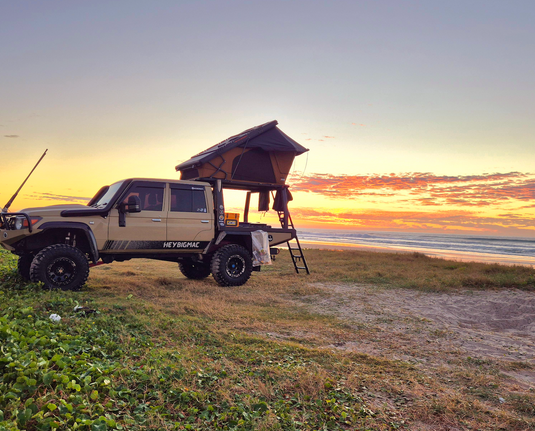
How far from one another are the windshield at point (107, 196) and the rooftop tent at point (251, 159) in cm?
229

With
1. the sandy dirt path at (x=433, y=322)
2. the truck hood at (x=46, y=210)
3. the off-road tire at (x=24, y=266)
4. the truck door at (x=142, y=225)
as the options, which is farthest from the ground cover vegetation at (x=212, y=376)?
the truck door at (x=142, y=225)

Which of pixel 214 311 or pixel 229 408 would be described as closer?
pixel 229 408

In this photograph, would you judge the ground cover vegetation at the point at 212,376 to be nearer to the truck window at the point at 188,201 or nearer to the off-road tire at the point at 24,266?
the off-road tire at the point at 24,266

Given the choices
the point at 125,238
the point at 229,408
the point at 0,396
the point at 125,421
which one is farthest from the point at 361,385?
the point at 125,238

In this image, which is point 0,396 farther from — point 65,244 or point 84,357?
point 65,244

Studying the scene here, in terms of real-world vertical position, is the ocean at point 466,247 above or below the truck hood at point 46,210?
below

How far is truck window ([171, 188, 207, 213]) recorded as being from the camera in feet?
34.0

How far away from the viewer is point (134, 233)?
9.70 m

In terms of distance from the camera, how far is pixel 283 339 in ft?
21.3

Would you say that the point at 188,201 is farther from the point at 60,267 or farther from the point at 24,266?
the point at 24,266

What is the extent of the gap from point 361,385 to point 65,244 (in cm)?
703

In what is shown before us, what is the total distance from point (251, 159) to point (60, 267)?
603 cm

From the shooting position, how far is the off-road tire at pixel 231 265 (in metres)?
11.0

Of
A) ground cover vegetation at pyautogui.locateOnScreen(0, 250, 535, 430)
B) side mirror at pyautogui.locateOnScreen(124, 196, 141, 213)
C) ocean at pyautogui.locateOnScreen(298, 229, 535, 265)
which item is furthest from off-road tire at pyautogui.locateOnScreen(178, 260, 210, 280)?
ocean at pyautogui.locateOnScreen(298, 229, 535, 265)
